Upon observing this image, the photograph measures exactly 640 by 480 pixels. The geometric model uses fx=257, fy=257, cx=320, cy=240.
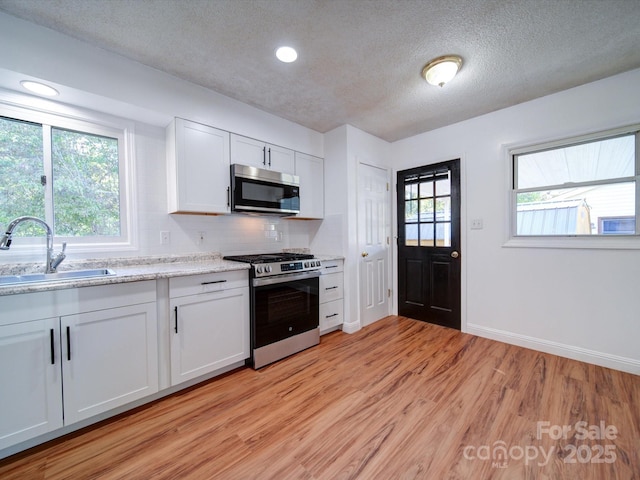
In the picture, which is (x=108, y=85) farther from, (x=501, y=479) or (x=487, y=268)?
(x=487, y=268)

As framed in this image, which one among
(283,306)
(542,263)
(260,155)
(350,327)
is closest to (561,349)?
(542,263)

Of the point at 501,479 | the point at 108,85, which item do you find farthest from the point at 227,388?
the point at 108,85

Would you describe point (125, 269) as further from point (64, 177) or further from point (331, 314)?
point (331, 314)

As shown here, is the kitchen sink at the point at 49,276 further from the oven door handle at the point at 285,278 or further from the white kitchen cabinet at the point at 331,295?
the white kitchen cabinet at the point at 331,295

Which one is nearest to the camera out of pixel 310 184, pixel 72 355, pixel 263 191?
pixel 72 355

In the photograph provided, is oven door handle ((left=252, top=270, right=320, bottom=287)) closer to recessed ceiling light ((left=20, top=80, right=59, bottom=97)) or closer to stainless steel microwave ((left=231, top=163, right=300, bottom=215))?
stainless steel microwave ((left=231, top=163, right=300, bottom=215))

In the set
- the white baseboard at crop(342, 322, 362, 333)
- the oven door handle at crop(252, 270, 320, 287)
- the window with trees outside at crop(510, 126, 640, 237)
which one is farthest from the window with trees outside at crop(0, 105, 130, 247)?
the window with trees outside at crop(510, 126, 640, 237)

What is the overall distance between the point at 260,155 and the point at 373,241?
5.79 ft

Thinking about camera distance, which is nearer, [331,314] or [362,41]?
[362,41]

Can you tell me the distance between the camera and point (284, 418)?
Result: 168 centimetres

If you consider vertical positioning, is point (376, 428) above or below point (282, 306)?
below

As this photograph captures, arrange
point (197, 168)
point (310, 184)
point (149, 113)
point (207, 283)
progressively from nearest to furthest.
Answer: point (207, 283) → point (149, 113) → point (197, 168) → point (310, 184)

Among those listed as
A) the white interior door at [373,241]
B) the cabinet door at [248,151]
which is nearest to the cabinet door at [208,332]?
the cabinet door at [248,151]

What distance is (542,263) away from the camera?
2566mm
